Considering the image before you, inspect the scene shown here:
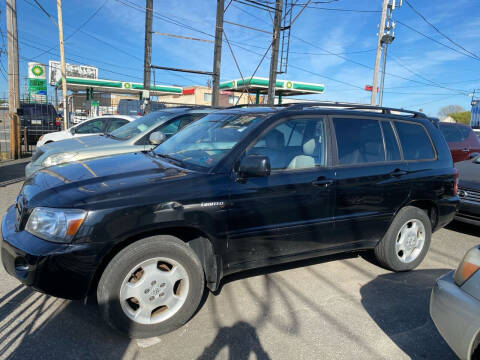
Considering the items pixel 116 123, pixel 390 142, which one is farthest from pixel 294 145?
pixel 116 123

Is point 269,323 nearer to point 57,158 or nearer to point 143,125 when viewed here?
point 57,158

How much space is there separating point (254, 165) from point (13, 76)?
12.7 metres

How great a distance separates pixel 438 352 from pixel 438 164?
92.2 inches

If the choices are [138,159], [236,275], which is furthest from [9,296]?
[236,275]

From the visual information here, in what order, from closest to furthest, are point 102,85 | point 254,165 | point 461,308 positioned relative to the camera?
point 461,308
point 254,165
point 102,85

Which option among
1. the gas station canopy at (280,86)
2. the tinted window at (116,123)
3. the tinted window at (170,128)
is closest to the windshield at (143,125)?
the tinted window at (170,128)

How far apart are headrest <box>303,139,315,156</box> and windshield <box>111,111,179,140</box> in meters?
3.72

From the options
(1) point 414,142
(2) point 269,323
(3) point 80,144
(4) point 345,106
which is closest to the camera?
(2) point 269,323

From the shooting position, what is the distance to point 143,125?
6.90 metres

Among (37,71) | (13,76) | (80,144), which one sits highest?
(37,71)

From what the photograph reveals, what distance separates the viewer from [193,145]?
368cm

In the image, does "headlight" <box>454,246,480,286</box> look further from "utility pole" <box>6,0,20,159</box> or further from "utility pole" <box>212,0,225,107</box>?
"utility pole" <box>6,0,20,159</box>

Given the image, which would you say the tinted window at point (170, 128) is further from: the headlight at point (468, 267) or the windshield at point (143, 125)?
the headlight at point (468, 267)

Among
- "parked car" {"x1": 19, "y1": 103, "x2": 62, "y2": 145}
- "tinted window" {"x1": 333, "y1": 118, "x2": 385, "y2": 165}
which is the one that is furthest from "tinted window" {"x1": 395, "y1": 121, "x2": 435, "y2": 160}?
"parked car" {"x1": 19, "y1": 103, "x2": 62, "y2": 145}
